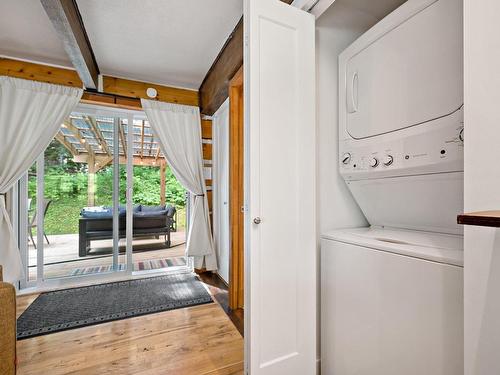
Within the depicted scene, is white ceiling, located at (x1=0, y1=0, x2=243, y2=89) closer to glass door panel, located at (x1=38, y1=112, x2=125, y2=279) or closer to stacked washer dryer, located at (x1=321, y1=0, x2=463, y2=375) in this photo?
glass door panel, located at (x1=38, y1=112, x2=125, y2=279)

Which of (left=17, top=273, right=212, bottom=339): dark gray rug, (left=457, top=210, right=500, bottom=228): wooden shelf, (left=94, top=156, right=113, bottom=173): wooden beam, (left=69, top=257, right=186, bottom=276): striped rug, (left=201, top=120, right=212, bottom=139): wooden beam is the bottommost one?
(left=17, top=273, right=212, bottom=339): dark gray rug

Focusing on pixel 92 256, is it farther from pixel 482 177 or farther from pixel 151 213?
pixel 482 177

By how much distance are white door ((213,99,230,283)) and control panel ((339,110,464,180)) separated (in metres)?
1.75

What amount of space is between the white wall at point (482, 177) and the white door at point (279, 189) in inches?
28.5

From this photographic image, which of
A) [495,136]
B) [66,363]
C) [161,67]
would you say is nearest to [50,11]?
[161,67]

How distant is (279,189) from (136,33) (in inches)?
80.7

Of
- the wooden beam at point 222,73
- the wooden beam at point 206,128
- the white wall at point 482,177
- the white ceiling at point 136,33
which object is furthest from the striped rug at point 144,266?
the white wall at point 482,177

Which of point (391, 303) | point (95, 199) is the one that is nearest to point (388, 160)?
point (391, 303)

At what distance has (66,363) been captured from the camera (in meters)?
1.62

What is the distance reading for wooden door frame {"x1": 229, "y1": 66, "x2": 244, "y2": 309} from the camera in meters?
2.35

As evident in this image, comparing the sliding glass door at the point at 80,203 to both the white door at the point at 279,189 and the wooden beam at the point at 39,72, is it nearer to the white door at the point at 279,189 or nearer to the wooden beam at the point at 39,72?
the wooden beam at the point at 39,72

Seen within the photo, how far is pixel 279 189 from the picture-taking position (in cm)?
132

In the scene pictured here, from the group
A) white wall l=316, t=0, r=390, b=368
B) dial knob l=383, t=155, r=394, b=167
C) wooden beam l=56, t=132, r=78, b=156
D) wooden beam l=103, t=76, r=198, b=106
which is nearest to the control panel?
dial knob l=383, t=155, r=394, b=167

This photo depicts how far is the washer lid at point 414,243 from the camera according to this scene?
88cm
